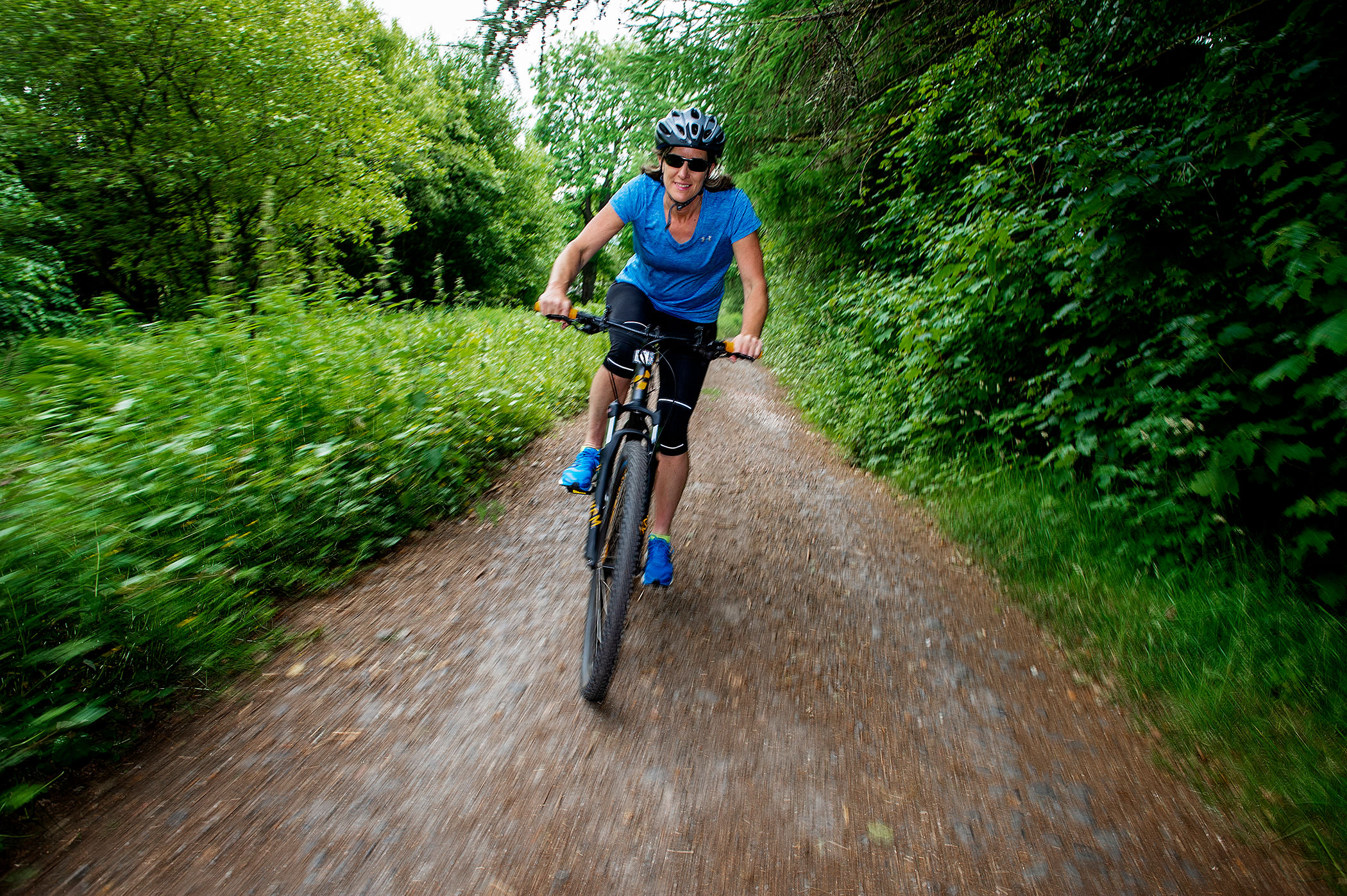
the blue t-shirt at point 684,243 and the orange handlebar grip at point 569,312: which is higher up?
the blue t-shirt at point 684,243

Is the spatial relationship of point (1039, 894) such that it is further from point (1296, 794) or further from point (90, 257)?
point (90, 257)

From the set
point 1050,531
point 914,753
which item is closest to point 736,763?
point 914,753

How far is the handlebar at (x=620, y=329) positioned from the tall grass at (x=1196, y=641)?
2206 millimetres

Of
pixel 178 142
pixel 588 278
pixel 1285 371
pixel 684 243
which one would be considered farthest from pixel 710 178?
pixel 588 278

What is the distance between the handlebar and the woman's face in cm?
66

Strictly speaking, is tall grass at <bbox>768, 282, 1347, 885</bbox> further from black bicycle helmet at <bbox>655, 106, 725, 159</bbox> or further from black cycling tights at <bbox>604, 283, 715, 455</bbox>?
black bicycle helmet at <bbox>655, 106, 725, 159</bbox>

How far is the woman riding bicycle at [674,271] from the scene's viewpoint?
9.14 feet

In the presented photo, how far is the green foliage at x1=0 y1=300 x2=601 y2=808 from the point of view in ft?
6.48

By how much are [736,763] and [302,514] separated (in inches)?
96.1

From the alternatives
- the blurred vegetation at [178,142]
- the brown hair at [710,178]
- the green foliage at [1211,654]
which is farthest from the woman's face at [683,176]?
the blurred vegetation at [178,142]

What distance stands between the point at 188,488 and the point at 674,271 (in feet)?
8.01

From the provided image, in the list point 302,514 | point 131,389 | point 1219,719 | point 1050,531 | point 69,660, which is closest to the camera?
point 69,660

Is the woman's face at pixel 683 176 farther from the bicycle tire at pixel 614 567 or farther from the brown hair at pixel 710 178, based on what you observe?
the bicycle tire at pixel 614 567

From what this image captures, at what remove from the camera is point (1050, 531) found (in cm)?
385
